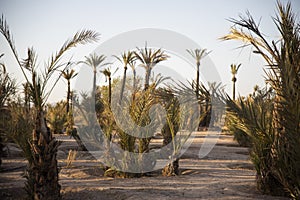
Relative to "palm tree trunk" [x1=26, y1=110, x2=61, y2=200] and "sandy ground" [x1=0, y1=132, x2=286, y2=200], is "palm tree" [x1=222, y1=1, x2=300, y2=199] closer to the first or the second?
"sandy ground" [x1=0, y1=132, x2=286, y2=200]

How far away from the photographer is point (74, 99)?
1475 cm

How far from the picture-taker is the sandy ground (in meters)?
5.98

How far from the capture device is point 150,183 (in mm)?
7125

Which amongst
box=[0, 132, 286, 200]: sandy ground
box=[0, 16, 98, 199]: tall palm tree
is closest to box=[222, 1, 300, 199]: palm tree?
box=[0, 132, 286, 200]: sandy ground

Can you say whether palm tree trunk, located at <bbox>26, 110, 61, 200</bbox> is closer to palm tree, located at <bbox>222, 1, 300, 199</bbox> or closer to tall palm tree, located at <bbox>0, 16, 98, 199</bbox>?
tall palm tree, located at <bbox>0, 16, 98, 199</bbox>

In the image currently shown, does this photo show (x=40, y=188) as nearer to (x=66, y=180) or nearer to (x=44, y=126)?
(x=44, y=126)

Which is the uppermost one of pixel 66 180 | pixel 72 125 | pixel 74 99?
pixel 74 99

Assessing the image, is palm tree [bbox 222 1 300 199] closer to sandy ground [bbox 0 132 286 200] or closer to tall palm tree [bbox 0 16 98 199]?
sandy ground [bbox 0 132 286 200]

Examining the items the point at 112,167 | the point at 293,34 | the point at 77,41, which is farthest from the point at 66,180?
the point at 293,34

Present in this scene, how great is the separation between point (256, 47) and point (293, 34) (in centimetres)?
96

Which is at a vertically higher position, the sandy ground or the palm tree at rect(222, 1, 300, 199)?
the palm tree at rect(222, 1, 300, 199)

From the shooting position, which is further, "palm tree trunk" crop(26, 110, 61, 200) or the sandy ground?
the sandy ground

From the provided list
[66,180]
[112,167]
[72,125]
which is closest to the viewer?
[66,180]

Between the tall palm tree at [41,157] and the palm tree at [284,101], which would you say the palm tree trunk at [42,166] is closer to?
the tall palm tree at [41,157]
